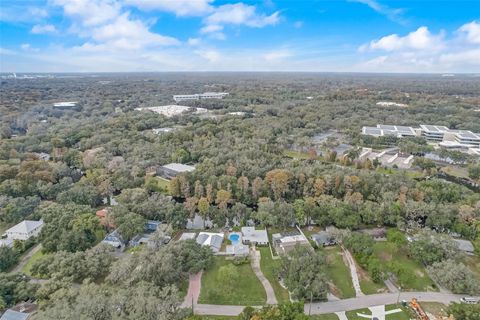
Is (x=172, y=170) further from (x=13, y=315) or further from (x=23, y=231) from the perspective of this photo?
(x=13, y=315)

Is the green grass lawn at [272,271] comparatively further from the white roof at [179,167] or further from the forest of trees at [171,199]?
the white roof at [179,167]

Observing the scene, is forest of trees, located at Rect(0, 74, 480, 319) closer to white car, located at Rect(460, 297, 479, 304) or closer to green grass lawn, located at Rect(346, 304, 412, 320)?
white car, located at Rect(460, 297, 479, 304)

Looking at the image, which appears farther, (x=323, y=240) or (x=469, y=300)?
(x=323, y=240)

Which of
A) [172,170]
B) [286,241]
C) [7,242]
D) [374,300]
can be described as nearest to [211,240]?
[286,241]

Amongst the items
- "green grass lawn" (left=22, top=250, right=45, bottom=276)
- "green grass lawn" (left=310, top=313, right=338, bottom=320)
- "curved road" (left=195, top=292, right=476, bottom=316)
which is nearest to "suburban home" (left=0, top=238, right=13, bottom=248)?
"green grass lawn" (left=22, top=250, right=45, bottom=276)

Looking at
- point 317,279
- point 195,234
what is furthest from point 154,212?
point 317,279

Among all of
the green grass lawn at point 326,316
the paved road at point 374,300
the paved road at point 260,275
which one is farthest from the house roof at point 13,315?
the green grass lawn at point 326,316
